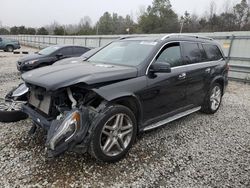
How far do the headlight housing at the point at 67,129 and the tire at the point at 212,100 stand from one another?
3291 mm

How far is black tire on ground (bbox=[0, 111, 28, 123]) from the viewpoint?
4168mm

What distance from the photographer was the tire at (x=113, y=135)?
289 cm

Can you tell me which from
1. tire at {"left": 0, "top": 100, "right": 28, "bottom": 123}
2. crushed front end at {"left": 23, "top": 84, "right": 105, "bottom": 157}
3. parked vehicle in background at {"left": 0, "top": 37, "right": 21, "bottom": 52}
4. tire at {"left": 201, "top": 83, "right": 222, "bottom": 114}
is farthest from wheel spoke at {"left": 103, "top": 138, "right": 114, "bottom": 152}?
parked vehicle in background at {"left": 0, "top": 37, "right": 21, "bottom": 52}

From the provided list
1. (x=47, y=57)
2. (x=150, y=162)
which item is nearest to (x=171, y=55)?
(x=150, y=162)

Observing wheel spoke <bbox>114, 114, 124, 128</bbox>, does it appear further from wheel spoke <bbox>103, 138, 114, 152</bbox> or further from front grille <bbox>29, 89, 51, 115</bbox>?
front grille <bbox>29, 89, 51, 115</bbox>

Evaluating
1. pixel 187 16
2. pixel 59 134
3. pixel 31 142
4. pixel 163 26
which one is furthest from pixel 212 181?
pixel 187 16

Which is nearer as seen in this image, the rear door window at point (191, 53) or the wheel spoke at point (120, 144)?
the wheel spoke at point (120, 144)

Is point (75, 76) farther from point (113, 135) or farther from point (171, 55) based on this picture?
Answer: point (171, 55)

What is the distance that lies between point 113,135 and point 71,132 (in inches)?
25.0

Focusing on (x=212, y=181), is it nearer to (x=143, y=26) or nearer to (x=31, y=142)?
(x=31, y=142)

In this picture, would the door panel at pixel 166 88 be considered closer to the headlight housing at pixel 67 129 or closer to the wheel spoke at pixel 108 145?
the wheel spoke at pixel 108 145

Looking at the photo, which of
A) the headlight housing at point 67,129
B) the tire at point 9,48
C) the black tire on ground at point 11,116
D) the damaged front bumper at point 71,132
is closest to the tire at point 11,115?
the black tire on ground at point 11,116

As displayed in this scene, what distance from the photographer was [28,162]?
3.10m

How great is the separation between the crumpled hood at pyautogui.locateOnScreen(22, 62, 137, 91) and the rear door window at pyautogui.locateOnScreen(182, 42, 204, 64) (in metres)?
1.42
